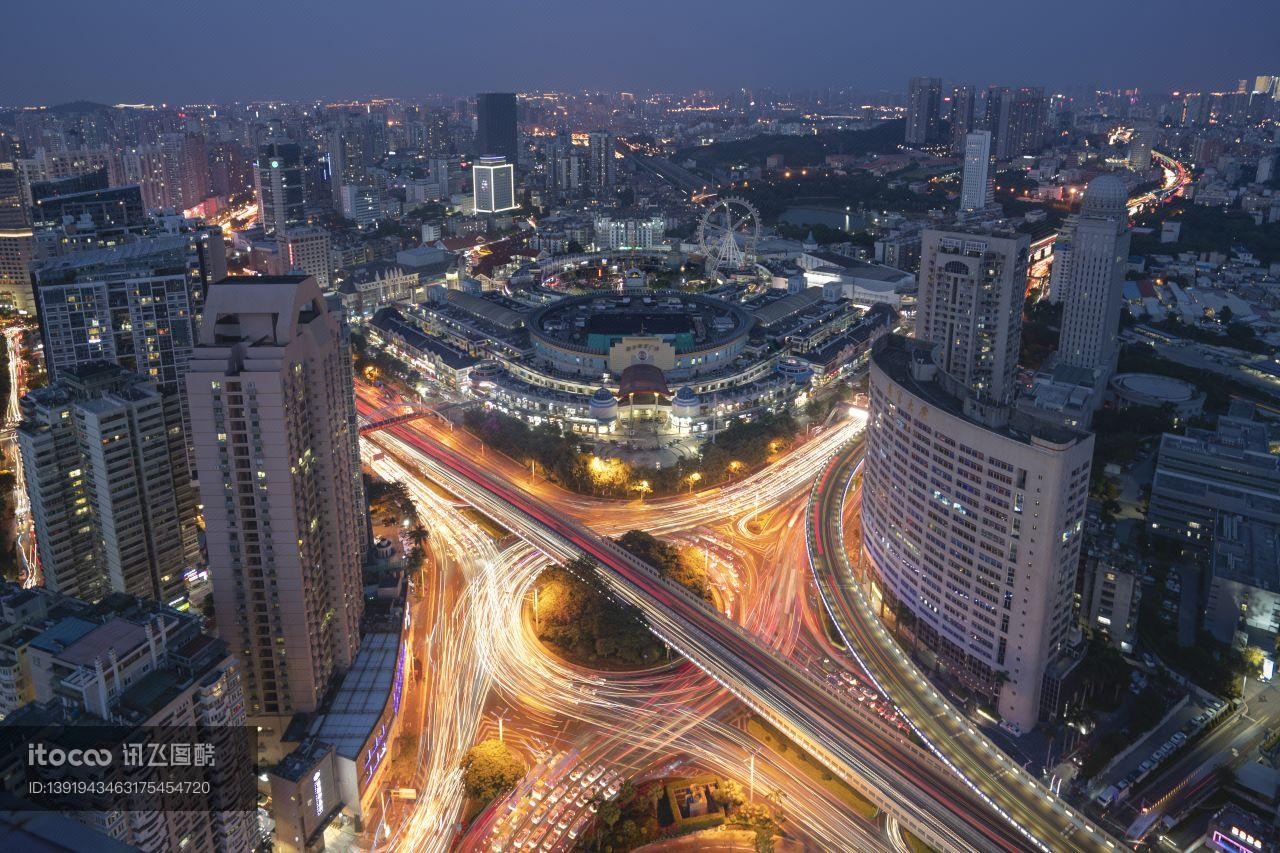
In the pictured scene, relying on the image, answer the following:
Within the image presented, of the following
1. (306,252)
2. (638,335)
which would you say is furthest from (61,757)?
(306,252)

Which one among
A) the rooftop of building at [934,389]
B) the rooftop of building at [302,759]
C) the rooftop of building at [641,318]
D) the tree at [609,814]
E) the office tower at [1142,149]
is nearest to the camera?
the rooftop of building at [302,759]

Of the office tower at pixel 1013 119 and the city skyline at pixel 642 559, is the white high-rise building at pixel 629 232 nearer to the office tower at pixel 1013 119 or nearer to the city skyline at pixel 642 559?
the city skyline at pixel 642 559

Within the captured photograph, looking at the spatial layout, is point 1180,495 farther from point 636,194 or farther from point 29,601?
point 636,194

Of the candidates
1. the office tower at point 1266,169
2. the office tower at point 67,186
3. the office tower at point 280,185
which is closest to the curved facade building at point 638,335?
the office tower at point 67,186

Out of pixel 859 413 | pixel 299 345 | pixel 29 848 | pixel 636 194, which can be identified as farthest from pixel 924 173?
pixel 29 848

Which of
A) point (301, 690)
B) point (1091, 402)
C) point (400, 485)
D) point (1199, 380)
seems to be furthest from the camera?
point (1199, 380)

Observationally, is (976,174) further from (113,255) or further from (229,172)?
(113,255)

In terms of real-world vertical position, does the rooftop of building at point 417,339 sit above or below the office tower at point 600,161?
below
